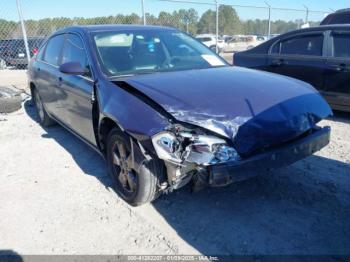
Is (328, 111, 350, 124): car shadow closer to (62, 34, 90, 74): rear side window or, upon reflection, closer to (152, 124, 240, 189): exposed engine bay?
(152, 124, 240, 189): exposed engine bay

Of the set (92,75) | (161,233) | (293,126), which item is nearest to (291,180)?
(293,126)

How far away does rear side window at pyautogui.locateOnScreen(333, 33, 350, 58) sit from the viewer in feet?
18.3

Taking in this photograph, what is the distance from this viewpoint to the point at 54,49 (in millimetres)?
5168

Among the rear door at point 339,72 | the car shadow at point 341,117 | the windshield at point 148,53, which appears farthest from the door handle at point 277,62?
the windshield at point 148,53

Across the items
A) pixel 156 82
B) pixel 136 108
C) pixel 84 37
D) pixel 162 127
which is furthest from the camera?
pixel 84 37

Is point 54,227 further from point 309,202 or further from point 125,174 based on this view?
point 309,202

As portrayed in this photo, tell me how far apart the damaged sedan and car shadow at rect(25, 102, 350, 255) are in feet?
1.29

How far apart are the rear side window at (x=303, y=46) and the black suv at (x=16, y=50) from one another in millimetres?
9200

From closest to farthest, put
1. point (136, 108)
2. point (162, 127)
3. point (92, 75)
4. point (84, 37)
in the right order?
point (162, 127), point (136, 108), point (92, 75), point (84, 37)

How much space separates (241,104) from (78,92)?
195cm

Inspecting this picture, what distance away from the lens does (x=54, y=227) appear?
3131mm

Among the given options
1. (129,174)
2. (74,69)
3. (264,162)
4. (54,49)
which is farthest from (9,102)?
(264,162)

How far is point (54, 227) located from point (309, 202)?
2.40 m

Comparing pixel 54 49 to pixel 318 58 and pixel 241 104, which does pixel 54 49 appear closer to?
pixel 241 104
